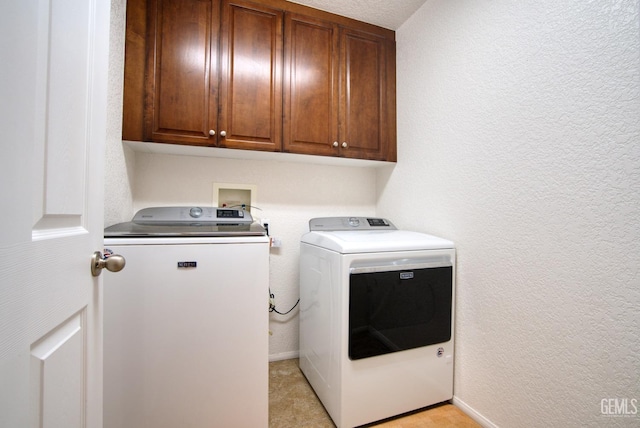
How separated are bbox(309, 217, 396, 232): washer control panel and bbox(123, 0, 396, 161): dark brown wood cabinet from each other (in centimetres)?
46

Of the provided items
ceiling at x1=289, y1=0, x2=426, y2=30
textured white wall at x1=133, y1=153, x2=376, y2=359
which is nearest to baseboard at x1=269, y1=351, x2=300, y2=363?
textured white wall at x1=133, y1=153, x2=376, y2=359

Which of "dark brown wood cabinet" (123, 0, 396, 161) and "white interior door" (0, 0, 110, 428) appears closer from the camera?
"white interior door" (0, 0, 110, 428)

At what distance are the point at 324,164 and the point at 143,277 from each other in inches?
55.5

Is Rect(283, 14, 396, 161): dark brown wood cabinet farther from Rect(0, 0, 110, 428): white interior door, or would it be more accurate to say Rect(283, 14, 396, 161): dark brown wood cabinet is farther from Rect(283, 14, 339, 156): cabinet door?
Rect(0, 0, 110, 428): white interior door

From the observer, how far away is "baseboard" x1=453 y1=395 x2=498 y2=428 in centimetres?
123

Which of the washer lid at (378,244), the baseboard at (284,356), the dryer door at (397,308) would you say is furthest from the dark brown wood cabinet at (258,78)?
the baseboard at (284,356)

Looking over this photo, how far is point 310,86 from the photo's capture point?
1680mm

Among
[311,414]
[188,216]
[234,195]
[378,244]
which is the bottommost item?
[311,414]

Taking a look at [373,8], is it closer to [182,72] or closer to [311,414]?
[182,72]

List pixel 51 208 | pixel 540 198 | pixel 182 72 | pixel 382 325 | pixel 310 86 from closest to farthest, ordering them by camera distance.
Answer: pixel 51 208 → pixel 540 198 → pixel 382 325 → pixel 182 72 → pixel 310 86

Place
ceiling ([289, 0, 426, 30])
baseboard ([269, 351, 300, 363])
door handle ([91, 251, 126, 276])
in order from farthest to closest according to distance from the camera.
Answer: baseboard ([269, 351, 300, 363])
ceiling ([289, 0, 426, 30])
door handle ([91, 251, 126, 276])

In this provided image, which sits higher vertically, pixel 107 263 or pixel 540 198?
pixel 540 198

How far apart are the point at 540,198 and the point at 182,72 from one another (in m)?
1.88

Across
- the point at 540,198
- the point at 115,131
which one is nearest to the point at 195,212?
the point at 115,131
